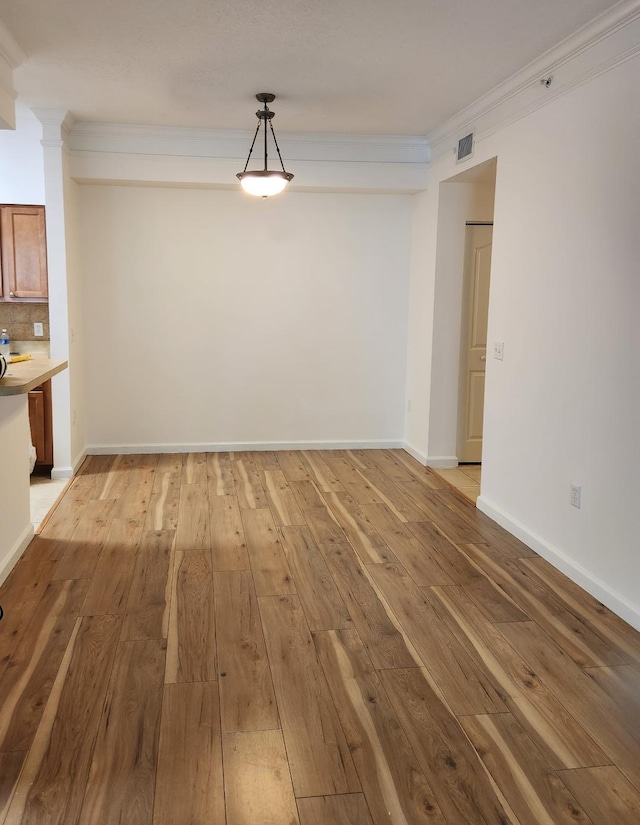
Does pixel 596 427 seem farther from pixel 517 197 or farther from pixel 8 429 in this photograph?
pixel 8 429

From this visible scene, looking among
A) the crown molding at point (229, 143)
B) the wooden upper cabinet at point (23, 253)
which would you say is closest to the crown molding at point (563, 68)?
the crown molding at point (229, 143)

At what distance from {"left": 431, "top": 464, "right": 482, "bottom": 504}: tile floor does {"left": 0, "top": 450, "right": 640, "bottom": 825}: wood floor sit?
0.82m

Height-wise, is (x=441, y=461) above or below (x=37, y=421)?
below

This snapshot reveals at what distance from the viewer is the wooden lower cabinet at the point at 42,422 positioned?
5.46 meters

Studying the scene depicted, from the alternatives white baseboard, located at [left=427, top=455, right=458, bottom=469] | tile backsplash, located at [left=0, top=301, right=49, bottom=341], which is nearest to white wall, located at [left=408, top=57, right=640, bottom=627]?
white baseboard, located at [left=427, top=455, right=458, bottom=469]

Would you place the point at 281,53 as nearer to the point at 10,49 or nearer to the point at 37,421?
the point at 10,49

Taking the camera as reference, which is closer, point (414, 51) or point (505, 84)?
point (414, 51)

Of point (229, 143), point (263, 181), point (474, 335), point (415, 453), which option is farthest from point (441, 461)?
point (229, 143)

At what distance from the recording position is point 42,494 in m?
5.05

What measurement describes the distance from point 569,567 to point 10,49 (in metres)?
3.87

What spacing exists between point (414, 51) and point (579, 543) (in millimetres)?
2648

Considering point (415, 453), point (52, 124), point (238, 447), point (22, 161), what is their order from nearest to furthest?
point (52, 124), point (22, 161), point (415, 453), point (238, 447)

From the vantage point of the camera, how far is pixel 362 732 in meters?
2.36

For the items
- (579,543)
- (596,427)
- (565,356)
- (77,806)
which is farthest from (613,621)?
(77,806)
